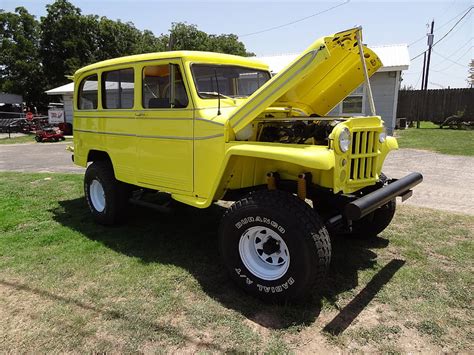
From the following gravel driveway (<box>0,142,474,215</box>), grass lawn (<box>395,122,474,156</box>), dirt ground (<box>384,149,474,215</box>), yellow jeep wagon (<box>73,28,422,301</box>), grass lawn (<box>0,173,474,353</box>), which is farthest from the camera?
grass lawn (<box>395,122,474,156</box>)

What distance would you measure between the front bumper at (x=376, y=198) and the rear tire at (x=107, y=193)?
10.3 ft

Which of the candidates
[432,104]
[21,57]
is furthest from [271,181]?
[21,57]

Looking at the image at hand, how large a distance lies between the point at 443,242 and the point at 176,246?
323 centimetres

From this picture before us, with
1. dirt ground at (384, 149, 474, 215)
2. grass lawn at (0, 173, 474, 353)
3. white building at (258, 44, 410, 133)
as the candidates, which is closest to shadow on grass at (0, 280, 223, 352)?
grass lawn at (0, 173, 474, 353)

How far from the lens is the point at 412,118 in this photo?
72.9 feet

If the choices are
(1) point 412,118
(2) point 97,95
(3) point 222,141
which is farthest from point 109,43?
(3) point 222,141

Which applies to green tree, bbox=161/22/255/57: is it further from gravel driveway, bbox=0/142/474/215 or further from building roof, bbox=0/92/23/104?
gravel driveway, bbox=0/142/474/215

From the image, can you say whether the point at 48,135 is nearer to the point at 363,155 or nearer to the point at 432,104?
the point at 363,155

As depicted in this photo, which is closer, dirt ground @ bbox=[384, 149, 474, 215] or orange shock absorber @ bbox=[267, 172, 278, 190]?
orange shock absorber @ bbox=[267, 172, 278, 190]

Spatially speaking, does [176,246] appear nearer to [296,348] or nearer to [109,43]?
[296,348]

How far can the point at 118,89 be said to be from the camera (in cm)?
509

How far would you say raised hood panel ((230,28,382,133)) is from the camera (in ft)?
10.9

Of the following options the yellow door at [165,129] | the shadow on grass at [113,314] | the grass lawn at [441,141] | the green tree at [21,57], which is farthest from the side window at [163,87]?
the green tree at [21,57]

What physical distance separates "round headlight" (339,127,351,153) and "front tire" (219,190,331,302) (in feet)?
1.87
